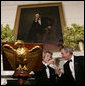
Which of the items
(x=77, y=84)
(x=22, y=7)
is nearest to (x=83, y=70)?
(x=77, y=84)

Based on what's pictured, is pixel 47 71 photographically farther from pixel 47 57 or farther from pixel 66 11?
pixel 66 11

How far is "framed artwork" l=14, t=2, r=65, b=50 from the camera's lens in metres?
4.34

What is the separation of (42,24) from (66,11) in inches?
26.2

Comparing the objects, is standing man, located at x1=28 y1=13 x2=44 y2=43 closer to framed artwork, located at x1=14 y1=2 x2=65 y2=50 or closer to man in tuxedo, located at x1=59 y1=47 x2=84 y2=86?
framed artwork, located at x1=14 y1=2 x2=65 y2=50

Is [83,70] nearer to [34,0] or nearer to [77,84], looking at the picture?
[77,84]

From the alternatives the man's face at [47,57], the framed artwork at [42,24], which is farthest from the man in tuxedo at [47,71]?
the framed artwork at [42,24]

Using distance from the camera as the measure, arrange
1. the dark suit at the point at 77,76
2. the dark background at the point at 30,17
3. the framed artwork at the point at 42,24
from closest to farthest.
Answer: the dark suit at the point at 77,76 → the framed artwork at the point at 42,24 → the dark background at the point at 30,17

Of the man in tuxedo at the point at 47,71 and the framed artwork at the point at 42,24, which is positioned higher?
the framed artwork at the point at 42,24

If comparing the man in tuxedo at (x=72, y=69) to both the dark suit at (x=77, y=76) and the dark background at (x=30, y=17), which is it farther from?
the dark background at (x=30, y=17)

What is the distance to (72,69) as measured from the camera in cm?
354

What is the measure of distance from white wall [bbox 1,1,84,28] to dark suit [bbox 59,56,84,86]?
3.96 ft

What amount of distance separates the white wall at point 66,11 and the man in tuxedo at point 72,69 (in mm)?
1208

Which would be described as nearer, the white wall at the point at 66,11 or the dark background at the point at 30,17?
the dark background at the point at 30,17

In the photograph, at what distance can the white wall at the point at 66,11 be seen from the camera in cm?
455
